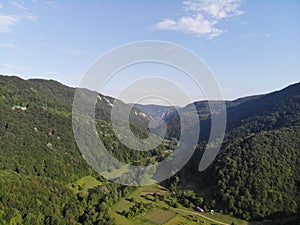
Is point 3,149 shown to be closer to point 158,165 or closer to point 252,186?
point 158,165

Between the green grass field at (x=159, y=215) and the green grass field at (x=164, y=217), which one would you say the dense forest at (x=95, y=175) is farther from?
the green grass field at (x=159, y=215)

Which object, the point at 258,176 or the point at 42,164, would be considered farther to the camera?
the point at 42,164

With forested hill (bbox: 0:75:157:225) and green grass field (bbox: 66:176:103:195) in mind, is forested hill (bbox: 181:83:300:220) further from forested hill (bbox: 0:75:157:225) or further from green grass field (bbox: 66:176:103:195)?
green grass field (bbox: 66:176:103:195)

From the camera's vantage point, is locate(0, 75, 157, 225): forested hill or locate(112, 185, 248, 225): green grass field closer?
locate(0, 75, 157, 225): forested hill

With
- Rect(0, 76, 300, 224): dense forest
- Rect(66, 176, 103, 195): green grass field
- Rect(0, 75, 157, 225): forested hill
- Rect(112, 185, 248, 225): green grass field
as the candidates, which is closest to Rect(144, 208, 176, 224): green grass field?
Rect(112, 185, 248, 225): green grass field

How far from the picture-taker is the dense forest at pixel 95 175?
6184cm

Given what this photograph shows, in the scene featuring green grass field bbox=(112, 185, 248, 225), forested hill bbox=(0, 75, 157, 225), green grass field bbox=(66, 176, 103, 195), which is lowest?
green grass field bbox=(112, 185, 248, 225)

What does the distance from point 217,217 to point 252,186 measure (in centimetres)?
1314

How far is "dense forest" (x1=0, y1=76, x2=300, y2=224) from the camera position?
203 feet

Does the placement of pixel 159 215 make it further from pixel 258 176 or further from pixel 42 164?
pixel 42 164

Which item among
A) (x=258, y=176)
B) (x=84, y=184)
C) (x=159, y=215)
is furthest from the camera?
(x=84, y=184)

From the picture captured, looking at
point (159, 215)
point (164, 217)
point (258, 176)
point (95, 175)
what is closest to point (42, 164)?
point (95, 175)

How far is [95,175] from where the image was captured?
9962cm

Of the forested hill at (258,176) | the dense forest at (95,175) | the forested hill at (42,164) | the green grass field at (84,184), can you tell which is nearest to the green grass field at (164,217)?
the dense forest at (95,175)
